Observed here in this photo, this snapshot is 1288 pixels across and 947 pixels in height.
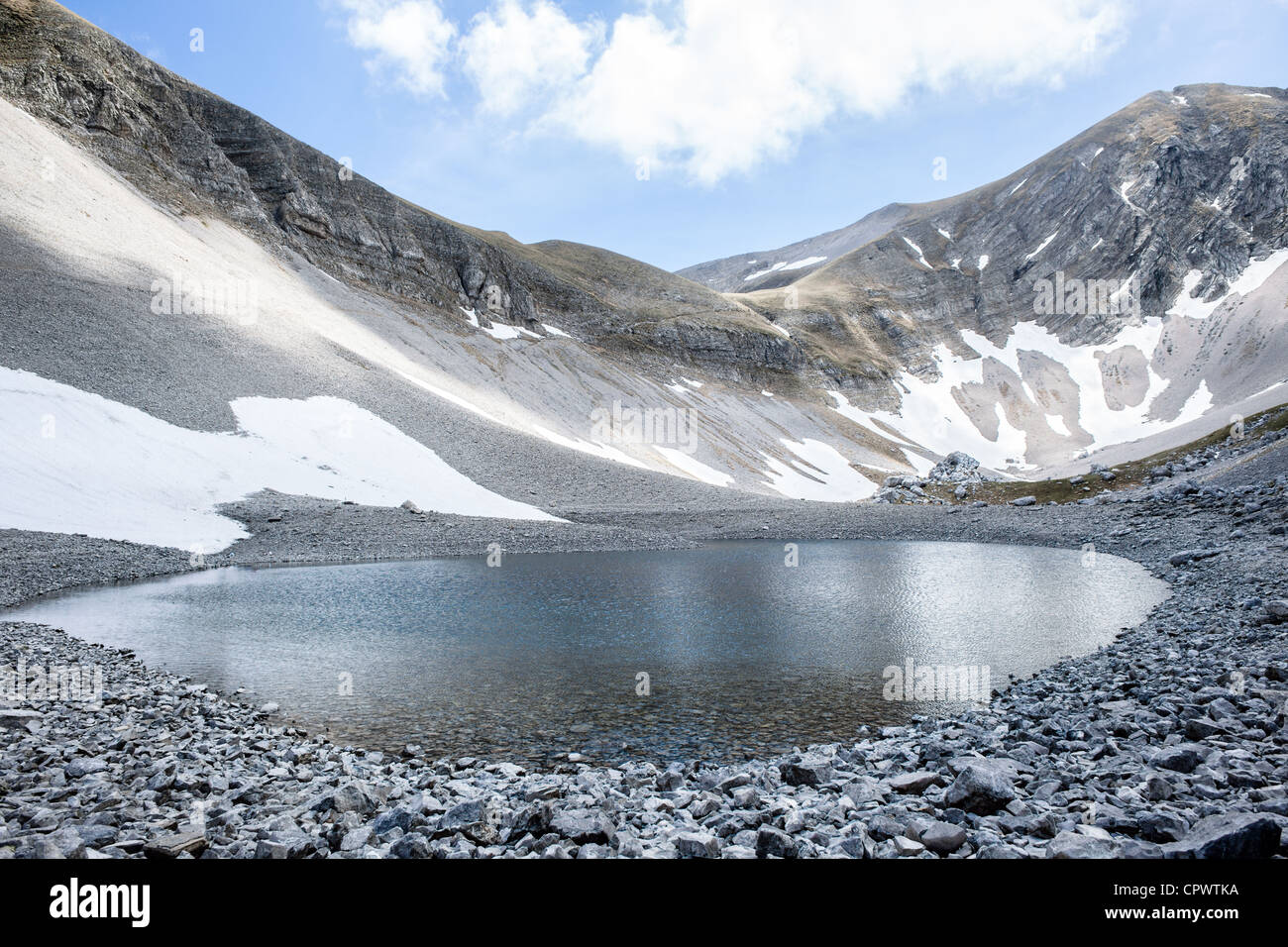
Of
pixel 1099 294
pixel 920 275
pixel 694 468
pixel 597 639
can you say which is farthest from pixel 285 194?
pixel 1099 294

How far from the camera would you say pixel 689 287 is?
13850cm

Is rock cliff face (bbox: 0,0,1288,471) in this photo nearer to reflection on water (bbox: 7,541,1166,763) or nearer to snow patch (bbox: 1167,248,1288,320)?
snow patch (bbox: 1167,248,1288,320)


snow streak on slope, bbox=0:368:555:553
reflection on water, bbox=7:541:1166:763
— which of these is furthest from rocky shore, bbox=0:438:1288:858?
snow streak on slope, bbox=0:368:555:553

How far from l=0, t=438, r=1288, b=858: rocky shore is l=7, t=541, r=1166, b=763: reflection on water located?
139cm

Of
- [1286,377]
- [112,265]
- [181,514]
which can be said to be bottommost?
[181,514]

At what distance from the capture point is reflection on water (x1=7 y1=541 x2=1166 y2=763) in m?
12.2

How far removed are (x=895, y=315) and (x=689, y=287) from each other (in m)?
54.6

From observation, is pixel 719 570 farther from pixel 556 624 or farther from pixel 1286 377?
pixel 1286 377

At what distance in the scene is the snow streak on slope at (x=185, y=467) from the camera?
3347cm

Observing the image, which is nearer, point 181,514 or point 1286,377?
point 181,514

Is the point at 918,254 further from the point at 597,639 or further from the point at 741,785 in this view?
the point at 741,785

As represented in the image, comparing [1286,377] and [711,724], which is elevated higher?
[1286,377]

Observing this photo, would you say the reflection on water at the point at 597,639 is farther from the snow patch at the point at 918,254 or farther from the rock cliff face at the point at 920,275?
the snow patch at the point at 918,254
